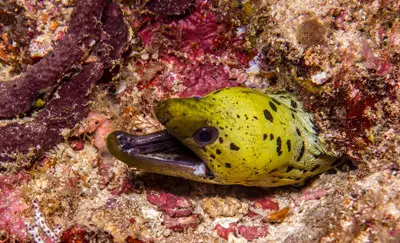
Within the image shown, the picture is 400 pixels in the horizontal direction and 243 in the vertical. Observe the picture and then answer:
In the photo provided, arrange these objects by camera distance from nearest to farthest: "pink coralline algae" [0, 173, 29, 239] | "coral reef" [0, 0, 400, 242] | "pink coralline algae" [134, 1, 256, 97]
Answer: "coral reef" [0, 0, 400, 242] → "pink coralline algae" [0, 173, 29, 239] → "pink coralline algae" [134, 1, 256, 97]

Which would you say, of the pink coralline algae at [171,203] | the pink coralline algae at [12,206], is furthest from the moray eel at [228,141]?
the pink coralline algae at [12,206]

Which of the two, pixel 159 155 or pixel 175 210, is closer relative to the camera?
pixel 159 155

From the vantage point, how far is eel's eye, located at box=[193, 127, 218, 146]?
2.75 metres

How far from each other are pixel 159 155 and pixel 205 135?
0.54 metres

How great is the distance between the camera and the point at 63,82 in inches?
134

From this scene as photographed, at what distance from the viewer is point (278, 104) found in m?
3.28

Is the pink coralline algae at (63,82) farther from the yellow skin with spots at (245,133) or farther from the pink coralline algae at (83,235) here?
the yellow skin with spots at (245,133)

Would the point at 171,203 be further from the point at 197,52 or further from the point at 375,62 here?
the point at 375,62

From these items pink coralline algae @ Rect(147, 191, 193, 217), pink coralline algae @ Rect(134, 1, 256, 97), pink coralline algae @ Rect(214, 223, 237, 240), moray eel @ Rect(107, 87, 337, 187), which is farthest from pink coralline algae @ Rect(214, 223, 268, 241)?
pink coralline algae @ Rect(134, 1, 256, 97)

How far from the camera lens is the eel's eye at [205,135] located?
2.75 metres

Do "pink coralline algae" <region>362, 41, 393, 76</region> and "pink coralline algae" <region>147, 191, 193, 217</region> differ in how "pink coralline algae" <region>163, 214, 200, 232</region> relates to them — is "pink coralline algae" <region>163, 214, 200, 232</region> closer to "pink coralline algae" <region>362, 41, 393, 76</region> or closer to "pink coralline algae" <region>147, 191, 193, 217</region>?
"pink coralline algae" <region>147, 191, 193, 217</region>

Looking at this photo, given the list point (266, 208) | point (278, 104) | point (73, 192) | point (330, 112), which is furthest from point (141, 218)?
point (330, 112)

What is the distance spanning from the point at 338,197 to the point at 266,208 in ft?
3.08

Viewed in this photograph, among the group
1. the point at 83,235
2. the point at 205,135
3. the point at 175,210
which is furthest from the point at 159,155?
the point at 83,235
